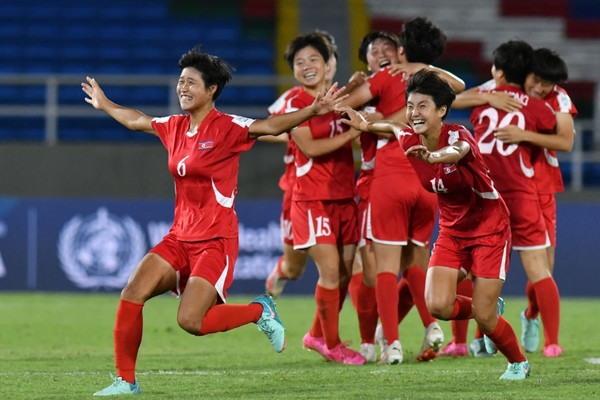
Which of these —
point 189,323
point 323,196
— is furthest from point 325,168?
point 189,323

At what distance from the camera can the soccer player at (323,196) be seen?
8094mm

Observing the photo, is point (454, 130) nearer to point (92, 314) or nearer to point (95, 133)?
point (92, 314)

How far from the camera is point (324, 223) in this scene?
814cm

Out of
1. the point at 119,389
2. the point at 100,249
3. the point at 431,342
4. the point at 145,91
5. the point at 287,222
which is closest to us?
the point at 119,389

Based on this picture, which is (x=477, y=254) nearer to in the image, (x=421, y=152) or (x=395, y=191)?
(x=421, y=152)

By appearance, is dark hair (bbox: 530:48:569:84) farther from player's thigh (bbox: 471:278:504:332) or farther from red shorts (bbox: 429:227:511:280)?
player's thigh (bbox: 471:278:504:332)

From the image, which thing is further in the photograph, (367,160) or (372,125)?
(367,160)

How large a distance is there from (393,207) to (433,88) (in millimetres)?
1368

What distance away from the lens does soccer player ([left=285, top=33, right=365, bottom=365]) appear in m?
8.09

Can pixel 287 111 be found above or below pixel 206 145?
above

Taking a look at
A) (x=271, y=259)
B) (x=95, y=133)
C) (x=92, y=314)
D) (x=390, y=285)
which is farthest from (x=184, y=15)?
(x=390, y=285)

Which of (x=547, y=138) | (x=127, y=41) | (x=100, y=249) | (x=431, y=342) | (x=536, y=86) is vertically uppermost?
(x=127, y=41)

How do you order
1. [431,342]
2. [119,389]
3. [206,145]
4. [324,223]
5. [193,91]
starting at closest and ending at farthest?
[119,389], [206,145], [193,91], [431,342], [324,223]

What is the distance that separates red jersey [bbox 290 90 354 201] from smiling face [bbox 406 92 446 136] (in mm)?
1306
